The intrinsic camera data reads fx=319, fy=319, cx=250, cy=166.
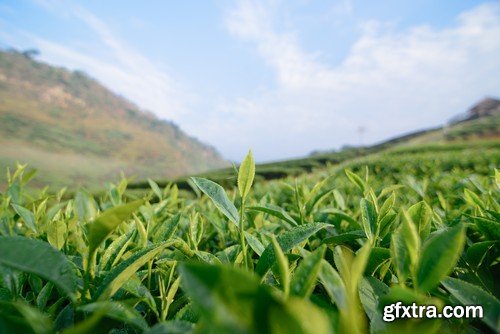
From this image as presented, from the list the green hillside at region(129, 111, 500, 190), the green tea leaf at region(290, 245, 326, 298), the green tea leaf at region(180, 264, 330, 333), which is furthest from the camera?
the green hillside at region(129, 111, 500, 190)

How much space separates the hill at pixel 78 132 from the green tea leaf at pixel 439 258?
1615 inches

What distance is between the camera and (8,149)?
4334cm

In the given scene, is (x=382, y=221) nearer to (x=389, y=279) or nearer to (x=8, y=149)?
(x=389, y=279)

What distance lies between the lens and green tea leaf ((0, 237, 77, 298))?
20.9 inches

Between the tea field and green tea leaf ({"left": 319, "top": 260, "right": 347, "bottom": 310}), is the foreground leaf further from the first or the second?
green tea leaf ({"left": 319, "top": 260, "right": 347, "bottom": 310})

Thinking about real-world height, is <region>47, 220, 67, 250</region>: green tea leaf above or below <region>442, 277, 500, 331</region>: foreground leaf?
above

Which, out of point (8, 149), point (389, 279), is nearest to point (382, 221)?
point (389, 279)

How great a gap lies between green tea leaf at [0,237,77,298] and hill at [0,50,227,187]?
40677 mm

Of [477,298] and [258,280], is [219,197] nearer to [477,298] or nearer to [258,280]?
[258,280]

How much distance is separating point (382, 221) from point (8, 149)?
53.9m

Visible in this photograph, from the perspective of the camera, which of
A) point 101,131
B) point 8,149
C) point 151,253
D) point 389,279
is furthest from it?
point 101,131

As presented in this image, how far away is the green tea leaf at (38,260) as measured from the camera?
531mm

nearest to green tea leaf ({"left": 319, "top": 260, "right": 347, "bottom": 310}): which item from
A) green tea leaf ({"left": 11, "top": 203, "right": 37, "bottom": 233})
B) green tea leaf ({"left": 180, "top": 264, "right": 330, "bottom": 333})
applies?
green tea leaf ({"left": 180, "top": 264, "right": 330, "bottom": 333})

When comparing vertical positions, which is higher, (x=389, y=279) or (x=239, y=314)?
(x=239, y=314)
